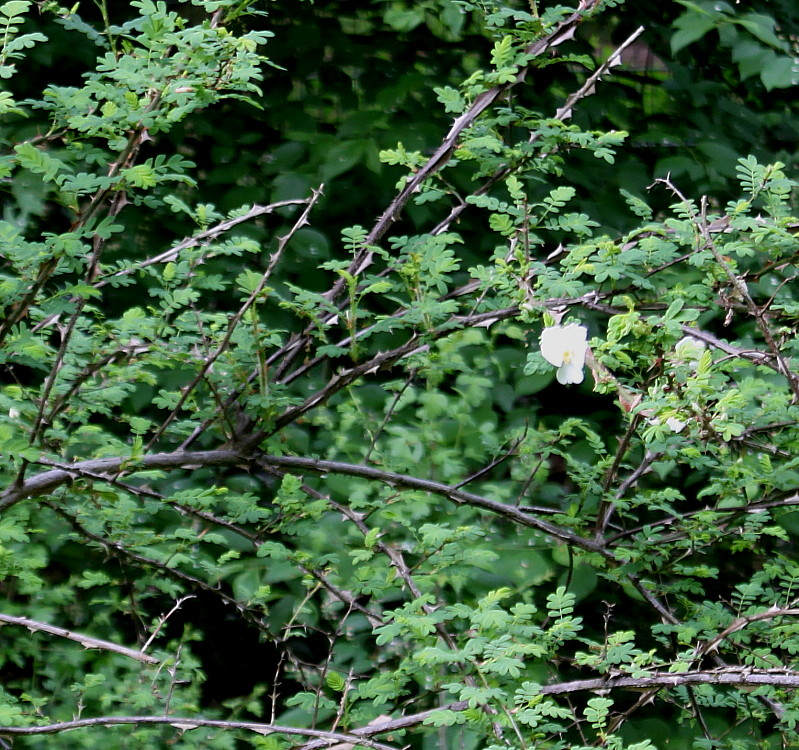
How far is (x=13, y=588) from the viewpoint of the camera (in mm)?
2172

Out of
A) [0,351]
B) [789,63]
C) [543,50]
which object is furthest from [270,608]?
[789,63]

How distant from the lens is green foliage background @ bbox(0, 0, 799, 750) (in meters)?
1.08

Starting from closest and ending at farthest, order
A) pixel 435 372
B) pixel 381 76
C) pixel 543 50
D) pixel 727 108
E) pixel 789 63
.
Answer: pixel 543 50 → pixel 435 372 → pixel 789 63 → pixel 381 76 → pixel 727 108

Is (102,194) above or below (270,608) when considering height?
above

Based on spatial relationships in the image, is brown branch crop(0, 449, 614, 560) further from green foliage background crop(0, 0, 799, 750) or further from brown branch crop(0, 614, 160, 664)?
brown branch crop(0, 614, 160, 664)

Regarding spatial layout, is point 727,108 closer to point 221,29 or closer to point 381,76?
point 381,76

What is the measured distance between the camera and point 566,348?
1.12 metres

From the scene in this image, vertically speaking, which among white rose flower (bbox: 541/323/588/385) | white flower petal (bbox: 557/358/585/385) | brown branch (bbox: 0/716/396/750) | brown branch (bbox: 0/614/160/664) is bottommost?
brown branch (bbox: 0/716/396/750)

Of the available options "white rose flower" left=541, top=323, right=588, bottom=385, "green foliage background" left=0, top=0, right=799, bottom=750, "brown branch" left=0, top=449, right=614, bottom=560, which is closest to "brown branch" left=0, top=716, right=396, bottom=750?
"green foliage background" left=0, top=0, right=799, bottom=750

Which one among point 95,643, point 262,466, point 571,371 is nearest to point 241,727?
point 95,643

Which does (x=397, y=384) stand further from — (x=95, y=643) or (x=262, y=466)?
(x=95, y=643)

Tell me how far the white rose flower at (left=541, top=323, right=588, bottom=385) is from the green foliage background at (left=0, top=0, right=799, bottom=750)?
0.03 metres

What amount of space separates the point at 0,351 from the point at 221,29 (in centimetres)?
45

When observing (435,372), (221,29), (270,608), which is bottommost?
(270,608)
